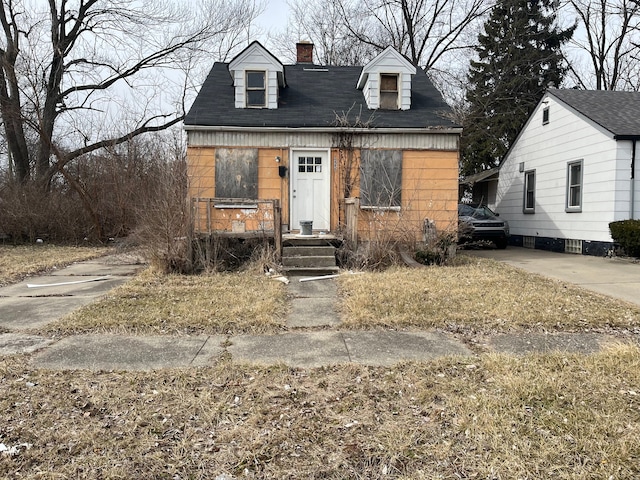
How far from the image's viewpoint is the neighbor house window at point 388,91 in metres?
11.8

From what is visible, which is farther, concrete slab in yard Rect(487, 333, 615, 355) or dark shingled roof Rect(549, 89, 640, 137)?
dark shingled roof Rect(549, 89, 640, 137)

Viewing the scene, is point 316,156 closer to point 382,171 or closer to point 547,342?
point 382,171

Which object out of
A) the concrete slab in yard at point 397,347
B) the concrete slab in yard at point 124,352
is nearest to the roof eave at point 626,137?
the concrete slab in yard at point 397,347

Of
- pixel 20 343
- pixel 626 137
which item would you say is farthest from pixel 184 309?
pixel 626 137

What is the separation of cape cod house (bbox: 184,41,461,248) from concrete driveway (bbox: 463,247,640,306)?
2.31 meters

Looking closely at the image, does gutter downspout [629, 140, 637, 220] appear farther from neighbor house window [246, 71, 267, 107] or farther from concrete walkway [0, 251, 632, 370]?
neighbor house window [246, 71, 267, 107]

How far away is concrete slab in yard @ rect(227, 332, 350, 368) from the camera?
3.90 meters

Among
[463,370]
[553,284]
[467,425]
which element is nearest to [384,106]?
[553,284]

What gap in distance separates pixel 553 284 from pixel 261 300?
5.11 meters

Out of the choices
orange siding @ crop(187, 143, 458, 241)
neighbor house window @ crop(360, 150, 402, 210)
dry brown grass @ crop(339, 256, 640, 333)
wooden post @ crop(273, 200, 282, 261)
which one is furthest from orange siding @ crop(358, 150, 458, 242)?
dry brown grass @ crop(339, 256, 640, 333)

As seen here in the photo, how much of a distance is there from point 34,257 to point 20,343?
854 cm

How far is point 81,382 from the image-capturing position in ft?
11.1

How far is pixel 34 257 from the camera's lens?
11570 mm

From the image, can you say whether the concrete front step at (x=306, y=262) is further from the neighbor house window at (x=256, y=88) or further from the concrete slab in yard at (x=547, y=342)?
the neighbor house window at (x=256, y=88)
